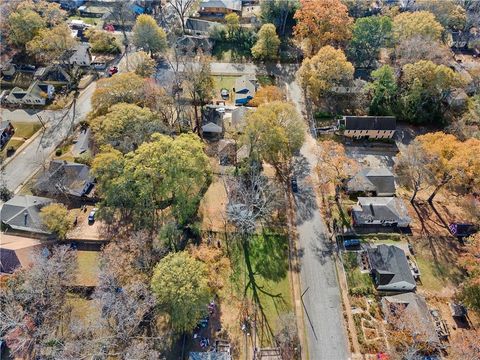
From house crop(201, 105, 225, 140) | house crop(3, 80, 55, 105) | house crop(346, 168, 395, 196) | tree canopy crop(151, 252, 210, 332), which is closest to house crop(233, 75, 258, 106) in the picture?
house crop(201, 105, 225, 140)

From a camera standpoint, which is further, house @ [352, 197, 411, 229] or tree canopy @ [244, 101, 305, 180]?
tree canopy @ [244, 101, 305, 180]

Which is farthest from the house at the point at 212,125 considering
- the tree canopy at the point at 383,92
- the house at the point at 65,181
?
the tree canopy at the point at 383,92

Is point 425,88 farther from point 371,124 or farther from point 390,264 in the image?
point 390,264

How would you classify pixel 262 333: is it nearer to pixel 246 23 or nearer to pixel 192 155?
pixel 192 155

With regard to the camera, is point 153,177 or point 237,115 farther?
→ point 237,115

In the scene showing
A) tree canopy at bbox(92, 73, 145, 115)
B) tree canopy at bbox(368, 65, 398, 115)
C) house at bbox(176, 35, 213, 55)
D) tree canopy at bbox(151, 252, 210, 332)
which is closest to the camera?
tree canopy at bbox(151, 252, 210, 332)

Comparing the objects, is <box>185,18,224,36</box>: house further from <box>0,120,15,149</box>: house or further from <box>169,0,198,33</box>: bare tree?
<box>0,120,15,149</box>: house

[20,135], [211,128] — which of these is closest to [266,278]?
[211,128]
